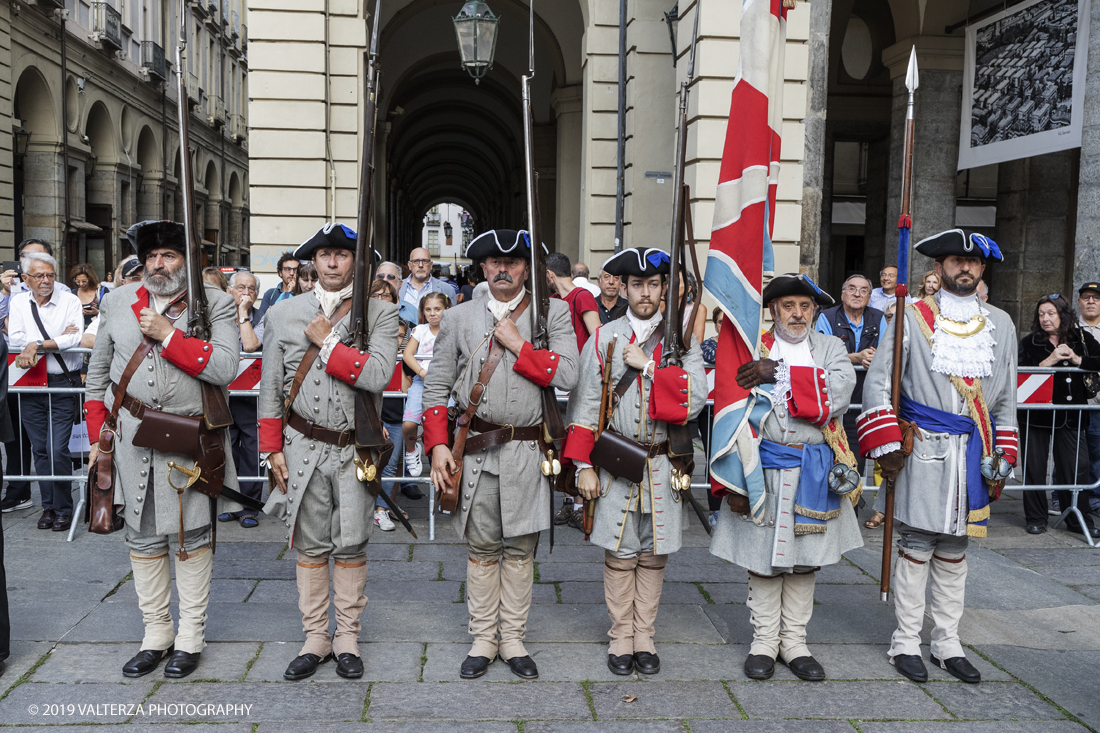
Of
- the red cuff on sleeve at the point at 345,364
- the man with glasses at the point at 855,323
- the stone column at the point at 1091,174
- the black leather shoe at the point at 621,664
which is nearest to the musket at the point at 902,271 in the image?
the black leather shoe at the point at 621,664

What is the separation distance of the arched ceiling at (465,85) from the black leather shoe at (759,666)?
38.0 ft

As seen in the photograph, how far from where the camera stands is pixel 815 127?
939 centimetres

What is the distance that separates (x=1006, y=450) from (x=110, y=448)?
4103mm

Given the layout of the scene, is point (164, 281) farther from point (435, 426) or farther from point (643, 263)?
point (643, 263)

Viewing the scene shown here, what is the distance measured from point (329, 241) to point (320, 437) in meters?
0.86

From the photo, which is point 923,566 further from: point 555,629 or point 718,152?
point 718,152

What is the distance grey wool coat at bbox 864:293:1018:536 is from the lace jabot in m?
0.04

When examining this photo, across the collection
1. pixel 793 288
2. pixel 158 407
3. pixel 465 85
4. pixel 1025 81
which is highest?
pixel 465 85

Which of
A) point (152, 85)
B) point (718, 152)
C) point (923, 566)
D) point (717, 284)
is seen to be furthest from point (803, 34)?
point (152, 85)

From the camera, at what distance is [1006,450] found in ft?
14.6

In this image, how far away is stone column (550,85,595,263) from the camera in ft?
52.1

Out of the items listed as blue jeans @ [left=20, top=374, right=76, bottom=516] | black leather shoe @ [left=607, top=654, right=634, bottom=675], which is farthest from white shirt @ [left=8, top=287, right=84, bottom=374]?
black leather shoe @ [left=607, top=654, right=634, bottom=675]

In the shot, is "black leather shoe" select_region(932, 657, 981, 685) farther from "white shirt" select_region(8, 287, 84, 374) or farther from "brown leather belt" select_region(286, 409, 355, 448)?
"white shirt" select_region(8, 287, 84, 374)

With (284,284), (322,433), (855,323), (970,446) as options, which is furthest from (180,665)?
(855,323)
